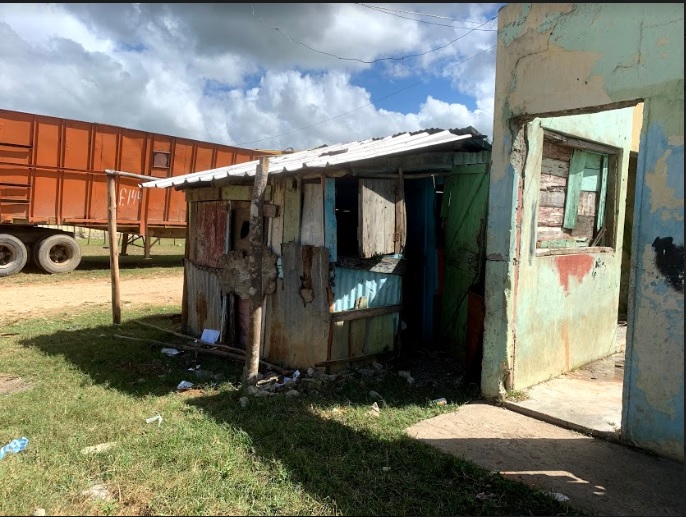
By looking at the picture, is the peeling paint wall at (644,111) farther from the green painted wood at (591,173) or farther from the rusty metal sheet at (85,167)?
the rusty metal sheet at (85,167)

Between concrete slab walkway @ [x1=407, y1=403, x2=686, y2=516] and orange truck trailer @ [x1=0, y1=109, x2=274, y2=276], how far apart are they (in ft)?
33.2

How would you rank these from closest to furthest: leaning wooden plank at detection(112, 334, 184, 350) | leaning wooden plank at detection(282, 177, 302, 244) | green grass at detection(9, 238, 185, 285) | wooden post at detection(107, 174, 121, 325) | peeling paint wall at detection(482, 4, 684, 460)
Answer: peeling paint wall at detection(482, 4, 684, 460)
leaning wooden plank at detection(282, 177, 302, 244)
leaning wooden plank at detection(112, 334, 184, 350)
wooden post at detection(107, 174, 121, 325)
green grass at detection(9, 238, 185, 285)

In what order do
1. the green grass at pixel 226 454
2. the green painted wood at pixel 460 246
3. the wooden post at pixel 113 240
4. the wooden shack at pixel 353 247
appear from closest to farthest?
the green grass at pixel 226 454 < the wooden shack at pixel 353 247 < the green painted wood at pixel 460 246 < the wooden post at pixel 113 240

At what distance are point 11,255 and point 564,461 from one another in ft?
42.9

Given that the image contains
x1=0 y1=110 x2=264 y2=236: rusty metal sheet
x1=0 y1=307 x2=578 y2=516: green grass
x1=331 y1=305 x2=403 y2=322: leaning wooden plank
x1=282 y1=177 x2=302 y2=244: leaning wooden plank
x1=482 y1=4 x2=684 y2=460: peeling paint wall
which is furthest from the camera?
x1=0 y1=110 x2=264 y2=236: rusty metal sheet

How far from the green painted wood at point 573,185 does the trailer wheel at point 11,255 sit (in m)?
12.3

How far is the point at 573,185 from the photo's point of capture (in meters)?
5.45

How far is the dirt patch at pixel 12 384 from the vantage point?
4.96 metres

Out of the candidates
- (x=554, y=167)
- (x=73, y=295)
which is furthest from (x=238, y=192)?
(x=73, y=295)

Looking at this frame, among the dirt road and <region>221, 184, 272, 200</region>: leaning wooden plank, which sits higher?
<region>221, 184, 272, 200</region>: leaning wooden plank

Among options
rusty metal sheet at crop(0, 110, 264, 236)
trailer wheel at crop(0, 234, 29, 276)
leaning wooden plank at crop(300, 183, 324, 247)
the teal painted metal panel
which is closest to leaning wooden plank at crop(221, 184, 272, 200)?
leaning wooden plank at crop(300, 183, 324, 247)

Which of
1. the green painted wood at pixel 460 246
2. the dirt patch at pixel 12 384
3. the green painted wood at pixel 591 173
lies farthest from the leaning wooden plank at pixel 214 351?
the green painted wood at pixel 591 173

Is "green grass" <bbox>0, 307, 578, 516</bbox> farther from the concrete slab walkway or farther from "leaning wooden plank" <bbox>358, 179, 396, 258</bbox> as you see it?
"leaning wooden plank" <bbox>358, 179, 396, 258</bbox>

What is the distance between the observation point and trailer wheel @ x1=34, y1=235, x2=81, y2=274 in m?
12.2
